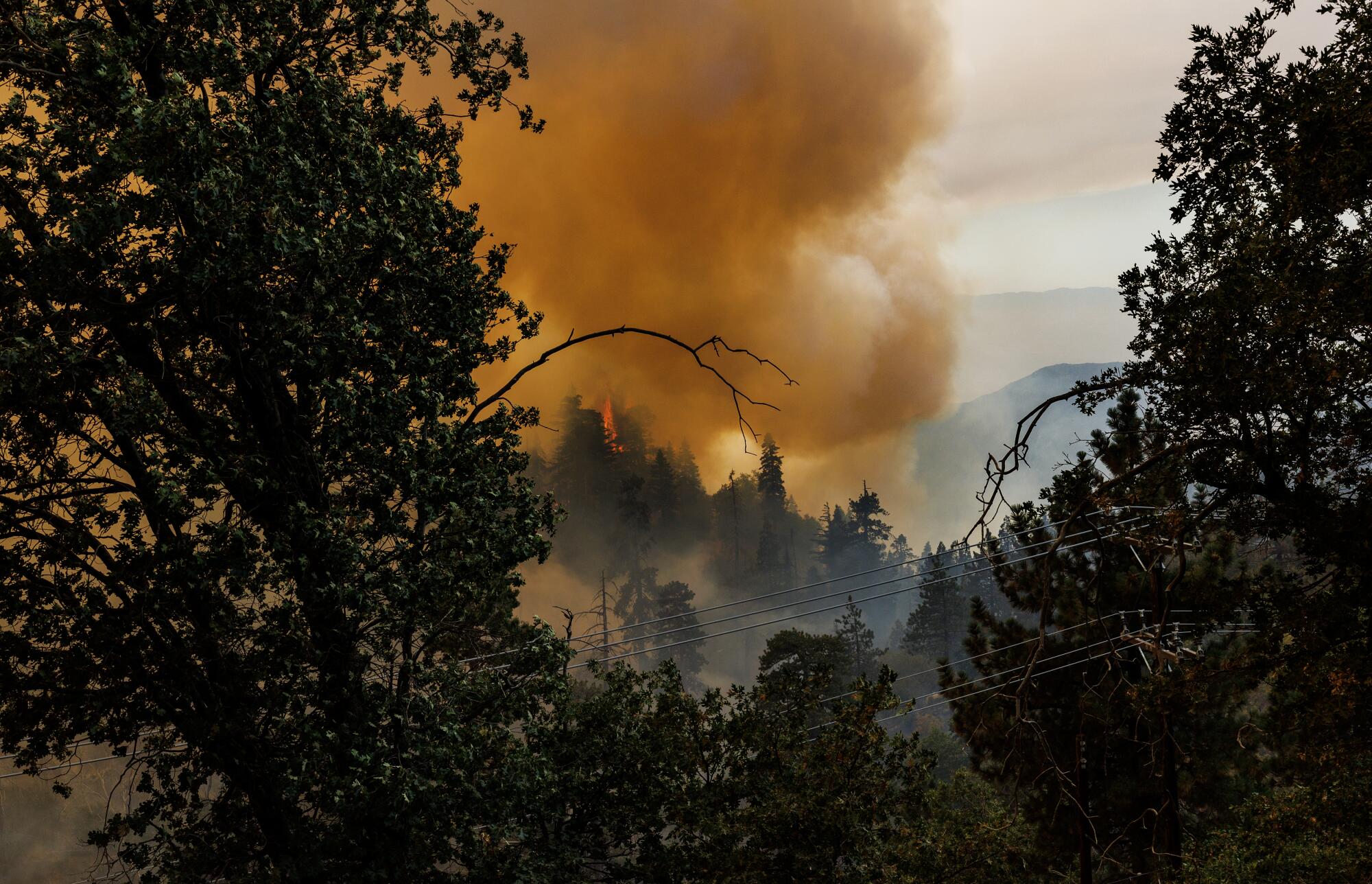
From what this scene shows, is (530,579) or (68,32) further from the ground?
(530,579)

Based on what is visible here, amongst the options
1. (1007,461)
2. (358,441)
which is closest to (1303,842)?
(1007,461)

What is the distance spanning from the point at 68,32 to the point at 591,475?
3425 inches

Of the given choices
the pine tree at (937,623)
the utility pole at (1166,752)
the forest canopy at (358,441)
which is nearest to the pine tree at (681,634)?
the pine tree at (937,623)

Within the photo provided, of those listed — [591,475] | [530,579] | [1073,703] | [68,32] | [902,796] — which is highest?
[591,475]

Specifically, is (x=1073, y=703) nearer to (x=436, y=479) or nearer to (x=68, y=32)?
(x=436, y=479)

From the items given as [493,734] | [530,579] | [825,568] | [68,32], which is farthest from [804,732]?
[825,568]

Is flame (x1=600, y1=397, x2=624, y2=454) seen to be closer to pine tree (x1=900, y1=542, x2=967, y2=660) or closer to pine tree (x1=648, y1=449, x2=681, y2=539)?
pine tree (x1=648, y1=449, x2=681, y2=539)

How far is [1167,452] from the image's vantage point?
6.05 meters

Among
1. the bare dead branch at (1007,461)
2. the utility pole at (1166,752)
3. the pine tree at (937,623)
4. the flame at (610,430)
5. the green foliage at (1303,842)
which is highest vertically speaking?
the flame at (610,430)

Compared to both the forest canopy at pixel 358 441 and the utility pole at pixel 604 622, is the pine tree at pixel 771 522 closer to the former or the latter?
the utility pole at pixel 604 622

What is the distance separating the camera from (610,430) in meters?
96.8

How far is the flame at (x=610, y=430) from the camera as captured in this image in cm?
9494

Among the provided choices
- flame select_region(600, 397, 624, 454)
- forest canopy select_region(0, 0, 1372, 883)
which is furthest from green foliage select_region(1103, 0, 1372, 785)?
flame select_region(600, 397, 624, 454)

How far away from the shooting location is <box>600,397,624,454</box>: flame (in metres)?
94.9
